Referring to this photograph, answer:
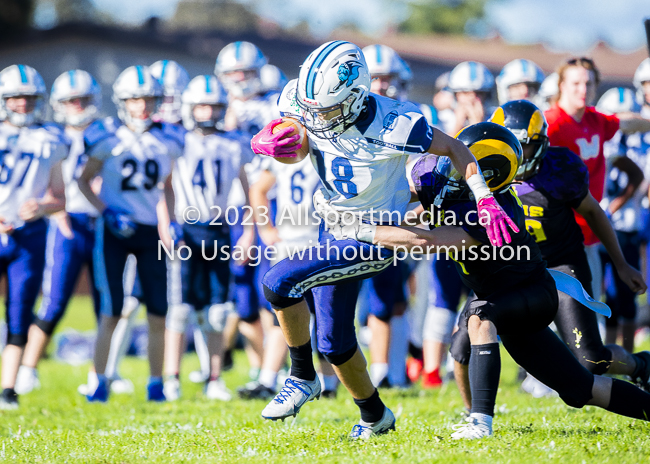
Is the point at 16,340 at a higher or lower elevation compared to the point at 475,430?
lower

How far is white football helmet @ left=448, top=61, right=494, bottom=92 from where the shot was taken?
709cm

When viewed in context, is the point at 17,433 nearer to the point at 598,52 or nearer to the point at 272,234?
the point at 272,234

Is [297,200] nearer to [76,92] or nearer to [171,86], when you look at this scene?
[76,92]

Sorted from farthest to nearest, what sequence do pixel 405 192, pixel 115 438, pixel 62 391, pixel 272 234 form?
1. pixel 62 391
2. pixel 272 234
3. pixel 115 438
4. pixel 405 192

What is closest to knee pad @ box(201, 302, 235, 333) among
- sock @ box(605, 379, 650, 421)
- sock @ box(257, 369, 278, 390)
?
sock @ box(257, 369, 278, 390)

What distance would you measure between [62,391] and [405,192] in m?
4.44

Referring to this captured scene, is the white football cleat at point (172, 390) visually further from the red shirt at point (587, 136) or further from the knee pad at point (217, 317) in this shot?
the red shirt at point (587, 136)

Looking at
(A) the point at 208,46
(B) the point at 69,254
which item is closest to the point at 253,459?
(B) the point at 69,254

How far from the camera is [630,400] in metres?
4.08

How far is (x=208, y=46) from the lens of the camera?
1973cm

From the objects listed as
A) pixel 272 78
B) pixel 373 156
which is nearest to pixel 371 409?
pixel 373 156

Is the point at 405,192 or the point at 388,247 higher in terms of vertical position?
the point at 405,192

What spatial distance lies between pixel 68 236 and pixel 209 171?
4.34 feet

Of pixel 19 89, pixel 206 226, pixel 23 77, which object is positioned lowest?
pixel 206 226
